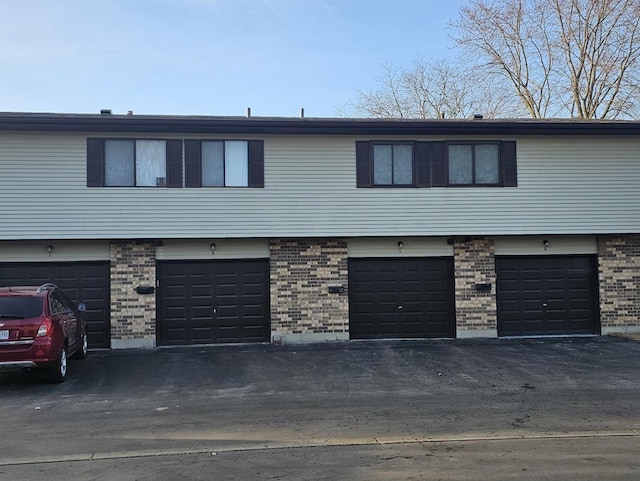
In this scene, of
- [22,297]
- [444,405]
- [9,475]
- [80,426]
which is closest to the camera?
[9,475]

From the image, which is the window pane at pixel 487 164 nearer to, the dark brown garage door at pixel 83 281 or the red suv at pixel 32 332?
the dark brown garage door at pixel 83 281

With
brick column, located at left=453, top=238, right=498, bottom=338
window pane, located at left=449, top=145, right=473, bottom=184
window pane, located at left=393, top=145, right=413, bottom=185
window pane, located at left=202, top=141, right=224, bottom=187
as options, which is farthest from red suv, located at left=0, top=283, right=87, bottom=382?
window pane, located at left=449, top=145, right=473, bottom=184

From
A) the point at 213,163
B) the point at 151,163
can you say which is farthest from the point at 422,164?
the point at 151,163

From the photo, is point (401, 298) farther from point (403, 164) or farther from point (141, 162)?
point (141, 162)

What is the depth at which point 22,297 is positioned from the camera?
32.8 feet

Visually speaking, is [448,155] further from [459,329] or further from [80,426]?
[80,426]

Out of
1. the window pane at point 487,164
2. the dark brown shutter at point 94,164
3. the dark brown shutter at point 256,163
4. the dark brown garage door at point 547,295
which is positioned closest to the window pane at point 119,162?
the dark brown shutter at point 94,164

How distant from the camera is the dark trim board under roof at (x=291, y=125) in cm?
1357

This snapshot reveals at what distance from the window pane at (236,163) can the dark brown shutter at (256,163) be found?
106mm

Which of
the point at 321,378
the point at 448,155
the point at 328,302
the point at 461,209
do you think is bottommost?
the point at 321,378

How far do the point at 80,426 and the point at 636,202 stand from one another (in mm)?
13842

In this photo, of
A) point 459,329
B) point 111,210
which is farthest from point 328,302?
point 111,210

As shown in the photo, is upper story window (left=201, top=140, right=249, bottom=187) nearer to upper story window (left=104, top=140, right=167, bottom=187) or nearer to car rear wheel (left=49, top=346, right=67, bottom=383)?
upper story window (left=104, top=140, right=167, bottom=187)

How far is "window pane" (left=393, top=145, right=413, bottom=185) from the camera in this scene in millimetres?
14820
